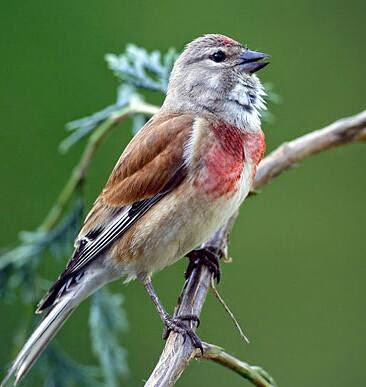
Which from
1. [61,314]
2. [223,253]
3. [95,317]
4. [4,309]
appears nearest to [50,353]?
[95,317]

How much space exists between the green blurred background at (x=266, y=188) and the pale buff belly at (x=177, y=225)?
215 centimetres

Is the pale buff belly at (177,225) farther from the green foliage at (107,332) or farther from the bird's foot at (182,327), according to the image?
the green foliage at (107,332)

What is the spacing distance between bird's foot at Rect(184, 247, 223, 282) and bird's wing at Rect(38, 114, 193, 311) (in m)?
0.22

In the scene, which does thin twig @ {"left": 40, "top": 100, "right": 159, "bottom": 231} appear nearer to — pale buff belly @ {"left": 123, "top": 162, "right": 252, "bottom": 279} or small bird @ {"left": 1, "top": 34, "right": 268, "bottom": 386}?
small bird @ {"left": 1, "top": 34, "right": 268, "bottom": 386}

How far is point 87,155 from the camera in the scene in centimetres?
379

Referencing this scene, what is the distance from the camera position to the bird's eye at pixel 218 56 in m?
3.83

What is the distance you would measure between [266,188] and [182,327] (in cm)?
297

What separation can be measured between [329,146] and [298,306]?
8.29 ft

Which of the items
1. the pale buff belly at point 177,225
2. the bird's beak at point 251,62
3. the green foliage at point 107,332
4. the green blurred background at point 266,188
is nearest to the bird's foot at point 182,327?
the pale buff belly at point 177,225

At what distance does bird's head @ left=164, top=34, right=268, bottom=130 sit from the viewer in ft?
12.1

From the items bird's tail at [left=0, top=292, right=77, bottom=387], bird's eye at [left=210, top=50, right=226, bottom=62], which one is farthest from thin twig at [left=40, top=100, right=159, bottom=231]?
bird's tail at [left=0, top=292, right=77, bottom=387]

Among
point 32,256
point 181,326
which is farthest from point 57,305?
point 181,326

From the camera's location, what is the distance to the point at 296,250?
20.2 ft

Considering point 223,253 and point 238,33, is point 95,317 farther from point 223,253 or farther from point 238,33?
point 238,33
